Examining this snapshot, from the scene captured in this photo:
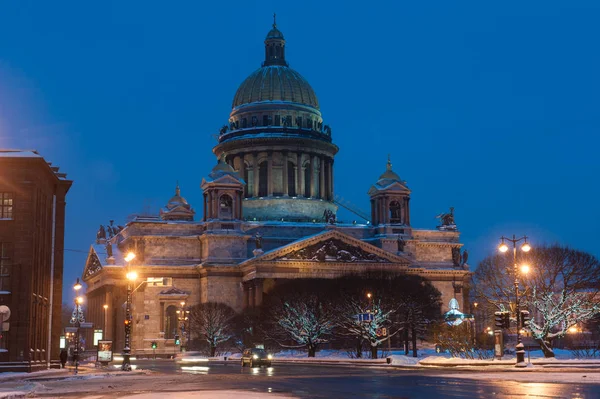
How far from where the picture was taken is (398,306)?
305ft

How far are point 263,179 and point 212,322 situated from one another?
3723 cm

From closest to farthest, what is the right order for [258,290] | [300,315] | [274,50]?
[300,315], [258,290], [274,50]

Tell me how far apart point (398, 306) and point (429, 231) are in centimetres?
3692

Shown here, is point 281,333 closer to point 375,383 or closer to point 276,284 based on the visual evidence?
point 276,284

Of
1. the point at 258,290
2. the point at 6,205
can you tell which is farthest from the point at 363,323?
the point at 6,205

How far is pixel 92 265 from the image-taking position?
132875 mm

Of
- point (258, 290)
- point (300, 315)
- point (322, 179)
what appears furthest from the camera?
point (322, 179)

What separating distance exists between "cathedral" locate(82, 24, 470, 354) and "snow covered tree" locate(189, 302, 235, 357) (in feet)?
13.3

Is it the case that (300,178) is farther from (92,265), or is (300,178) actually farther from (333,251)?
(92,265)

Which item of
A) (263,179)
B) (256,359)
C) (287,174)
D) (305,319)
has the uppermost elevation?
(287,174)

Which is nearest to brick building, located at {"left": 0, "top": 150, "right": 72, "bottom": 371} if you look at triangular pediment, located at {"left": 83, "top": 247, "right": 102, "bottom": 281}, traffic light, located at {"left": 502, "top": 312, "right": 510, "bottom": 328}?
traffic light, located at {"left": 502, "top": 312, "right": 510, "bottom": 328}

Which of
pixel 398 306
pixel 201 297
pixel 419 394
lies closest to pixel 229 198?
pixel 201 297

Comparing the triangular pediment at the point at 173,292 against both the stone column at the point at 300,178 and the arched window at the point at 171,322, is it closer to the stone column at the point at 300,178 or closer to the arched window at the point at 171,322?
the arched window at the point at 171,322

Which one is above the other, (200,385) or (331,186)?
(331,186)
